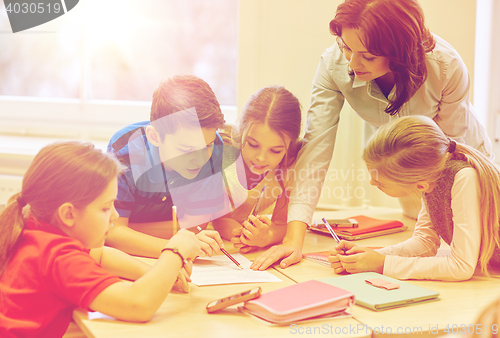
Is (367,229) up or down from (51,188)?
down

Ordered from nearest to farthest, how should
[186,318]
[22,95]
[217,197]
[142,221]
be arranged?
[186,318] → [142,221] → [217,197] → [22,95]

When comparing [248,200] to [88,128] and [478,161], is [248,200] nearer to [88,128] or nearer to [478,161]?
[478,161]

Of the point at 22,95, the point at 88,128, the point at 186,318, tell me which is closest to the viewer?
the point at 186,318

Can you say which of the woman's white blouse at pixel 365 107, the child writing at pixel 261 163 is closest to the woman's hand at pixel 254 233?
the child writing at pixel 261 163

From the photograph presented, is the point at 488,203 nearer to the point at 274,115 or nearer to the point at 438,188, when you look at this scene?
the point at 438,188

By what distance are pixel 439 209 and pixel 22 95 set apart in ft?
8.17

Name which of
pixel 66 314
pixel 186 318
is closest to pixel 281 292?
pixel 186 318

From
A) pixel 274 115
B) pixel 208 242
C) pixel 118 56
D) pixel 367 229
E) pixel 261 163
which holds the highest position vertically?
pixel 118 56

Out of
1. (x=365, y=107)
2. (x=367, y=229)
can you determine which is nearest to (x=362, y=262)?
(x=367, y=229)

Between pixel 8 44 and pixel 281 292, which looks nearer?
pixel 281 292

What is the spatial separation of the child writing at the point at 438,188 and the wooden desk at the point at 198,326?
12.2 inches

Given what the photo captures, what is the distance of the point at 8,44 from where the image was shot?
2.66 m

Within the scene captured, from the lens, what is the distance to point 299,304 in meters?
0.84

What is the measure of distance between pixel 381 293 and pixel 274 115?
667 millimetres
